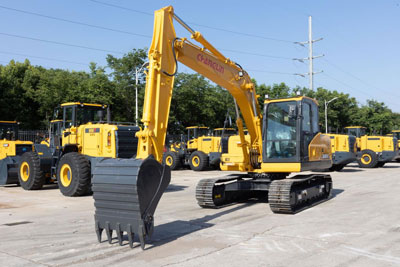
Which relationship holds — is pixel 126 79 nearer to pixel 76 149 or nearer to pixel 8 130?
pixel 8 130

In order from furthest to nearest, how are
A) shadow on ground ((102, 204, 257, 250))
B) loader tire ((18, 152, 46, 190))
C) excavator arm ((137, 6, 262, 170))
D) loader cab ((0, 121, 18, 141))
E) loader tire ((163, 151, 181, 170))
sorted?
loader tire ((163, 151, 181, 170)) → loader cab ((0, 121, 18, 141)) → loader tire ((18, 152, 46, 190)) → excavator arm ((137, 6, 262, 170)) → shadow on ground ((102, 204, 257, 250))

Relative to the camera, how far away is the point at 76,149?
14055 millimetres

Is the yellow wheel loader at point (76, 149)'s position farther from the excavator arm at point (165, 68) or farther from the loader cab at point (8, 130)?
the excavator arm at point (165, 68)

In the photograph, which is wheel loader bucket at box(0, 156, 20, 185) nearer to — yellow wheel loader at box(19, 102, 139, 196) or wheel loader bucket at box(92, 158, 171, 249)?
yellow wheel loader at box(19, 102, 139, 196)

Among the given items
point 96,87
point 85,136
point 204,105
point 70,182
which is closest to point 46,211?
point 70,182

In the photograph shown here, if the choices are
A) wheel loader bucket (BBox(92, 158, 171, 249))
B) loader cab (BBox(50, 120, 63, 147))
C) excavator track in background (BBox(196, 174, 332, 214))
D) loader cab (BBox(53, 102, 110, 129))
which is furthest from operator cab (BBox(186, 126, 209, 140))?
wheel loader bucket (BBox(92, 158, 171, 249))

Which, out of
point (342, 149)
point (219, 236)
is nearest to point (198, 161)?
point (342, 149)

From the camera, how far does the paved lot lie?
571 centimetres

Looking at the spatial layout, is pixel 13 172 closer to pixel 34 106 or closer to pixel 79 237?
pixel 79 237

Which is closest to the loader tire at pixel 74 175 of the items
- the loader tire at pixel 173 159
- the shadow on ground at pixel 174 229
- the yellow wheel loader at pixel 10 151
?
the yellow wheel loader at pixel 10 151

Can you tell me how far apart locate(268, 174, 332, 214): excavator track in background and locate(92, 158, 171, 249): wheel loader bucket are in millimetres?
3688

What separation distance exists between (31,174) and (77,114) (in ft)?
9.21

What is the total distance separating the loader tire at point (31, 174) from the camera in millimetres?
14305

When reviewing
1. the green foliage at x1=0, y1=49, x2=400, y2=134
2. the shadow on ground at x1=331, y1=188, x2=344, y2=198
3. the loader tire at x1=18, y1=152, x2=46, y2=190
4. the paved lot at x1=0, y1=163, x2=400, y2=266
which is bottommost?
the paved lot at x1=0, y1=163, x2=400, y2=266
